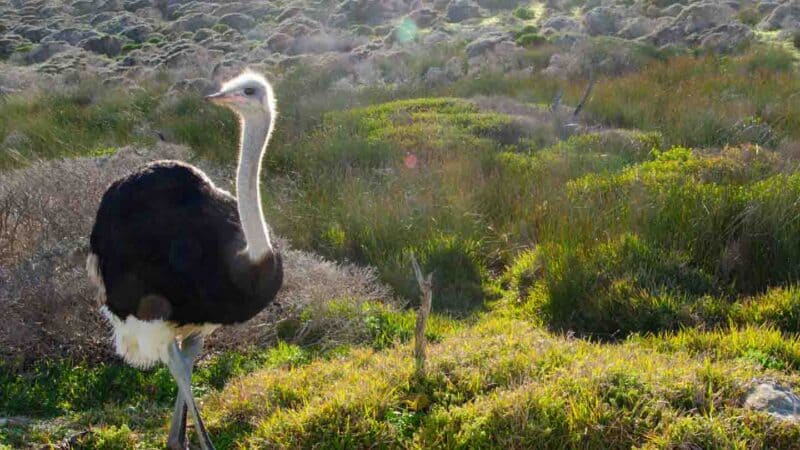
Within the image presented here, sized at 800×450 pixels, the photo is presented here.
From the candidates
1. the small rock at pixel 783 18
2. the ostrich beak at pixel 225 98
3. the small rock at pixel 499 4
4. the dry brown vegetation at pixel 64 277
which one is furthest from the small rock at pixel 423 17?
the ostrich beak at pixel 225 98

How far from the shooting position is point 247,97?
3943mm

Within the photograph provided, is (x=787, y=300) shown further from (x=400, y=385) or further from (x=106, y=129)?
(x=106, y=129)

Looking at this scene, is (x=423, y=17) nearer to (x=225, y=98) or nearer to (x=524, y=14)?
(x=524, y=14)

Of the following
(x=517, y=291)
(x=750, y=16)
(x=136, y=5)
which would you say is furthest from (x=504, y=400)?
(x=136, y=5)

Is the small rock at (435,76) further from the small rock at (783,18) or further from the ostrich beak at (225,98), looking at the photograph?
the ostrich beak at (225,98)

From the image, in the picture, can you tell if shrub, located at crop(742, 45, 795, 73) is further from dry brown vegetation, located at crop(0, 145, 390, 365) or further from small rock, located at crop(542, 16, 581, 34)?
dry brown vegetation, located at crop(0, 145, 390, 365)

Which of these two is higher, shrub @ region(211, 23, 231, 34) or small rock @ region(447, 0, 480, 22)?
small rock @ region(447, 0, 480, 22)

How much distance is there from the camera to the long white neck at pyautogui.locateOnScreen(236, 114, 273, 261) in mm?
3744

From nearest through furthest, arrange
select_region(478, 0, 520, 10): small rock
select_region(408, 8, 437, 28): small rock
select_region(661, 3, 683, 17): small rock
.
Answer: select_region(661, 3, 683, 17): small rock, select_region(408, 8, 437, 28): small rock, select_region(478, 0, 520, 10): small rock

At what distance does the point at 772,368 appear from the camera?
14.1 ft

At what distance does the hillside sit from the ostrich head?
1493 millimetres

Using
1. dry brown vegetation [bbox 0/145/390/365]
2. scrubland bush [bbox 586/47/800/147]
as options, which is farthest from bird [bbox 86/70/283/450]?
scrubland bush [bbox 586/47/800/147]

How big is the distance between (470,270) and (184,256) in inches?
120

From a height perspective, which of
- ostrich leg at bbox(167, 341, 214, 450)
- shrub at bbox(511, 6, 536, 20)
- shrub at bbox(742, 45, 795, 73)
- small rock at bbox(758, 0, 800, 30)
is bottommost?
shrub at bbox(511, 6, 536, 20)
